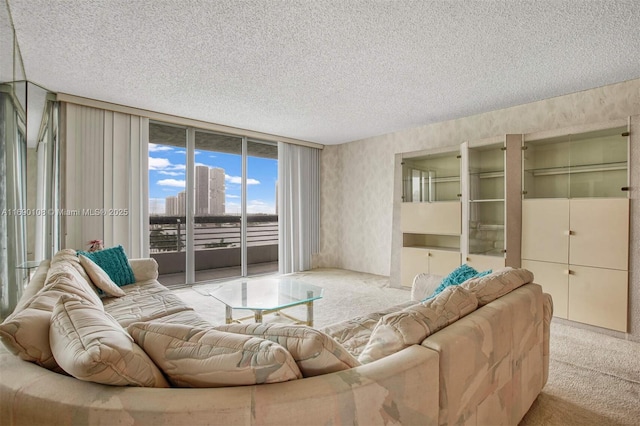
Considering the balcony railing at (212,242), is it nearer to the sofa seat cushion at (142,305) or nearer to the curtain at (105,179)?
the curtain at (105,179)

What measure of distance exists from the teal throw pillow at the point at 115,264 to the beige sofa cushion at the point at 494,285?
9.61ft

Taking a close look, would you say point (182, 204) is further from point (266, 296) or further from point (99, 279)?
point (266, 296)

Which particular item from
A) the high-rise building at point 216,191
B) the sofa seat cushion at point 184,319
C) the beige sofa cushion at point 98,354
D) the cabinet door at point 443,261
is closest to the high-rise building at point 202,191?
the high-rise building at point 216,191

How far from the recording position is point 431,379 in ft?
3.26

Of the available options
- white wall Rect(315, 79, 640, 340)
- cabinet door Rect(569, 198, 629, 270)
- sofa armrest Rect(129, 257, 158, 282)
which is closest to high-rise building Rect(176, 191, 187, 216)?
sofa armrest Rect(129, 257, 158, 282)

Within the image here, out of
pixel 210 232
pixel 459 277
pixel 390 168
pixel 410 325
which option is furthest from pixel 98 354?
pixel 210 232

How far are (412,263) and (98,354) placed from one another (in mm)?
4063

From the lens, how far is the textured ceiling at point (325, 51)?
2.03 metres

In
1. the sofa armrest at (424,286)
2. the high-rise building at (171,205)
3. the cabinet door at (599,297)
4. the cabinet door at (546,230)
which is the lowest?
the cabinet door at (599,297)

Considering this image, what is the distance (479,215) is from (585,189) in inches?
39.9

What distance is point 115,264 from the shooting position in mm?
2980

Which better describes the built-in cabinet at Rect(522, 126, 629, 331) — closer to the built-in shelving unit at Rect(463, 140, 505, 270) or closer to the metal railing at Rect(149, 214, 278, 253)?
the built-in shelving unit at Rect(463, 140, 505, 270)

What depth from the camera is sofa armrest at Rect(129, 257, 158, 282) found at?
10.4ft

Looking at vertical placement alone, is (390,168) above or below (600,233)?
above
